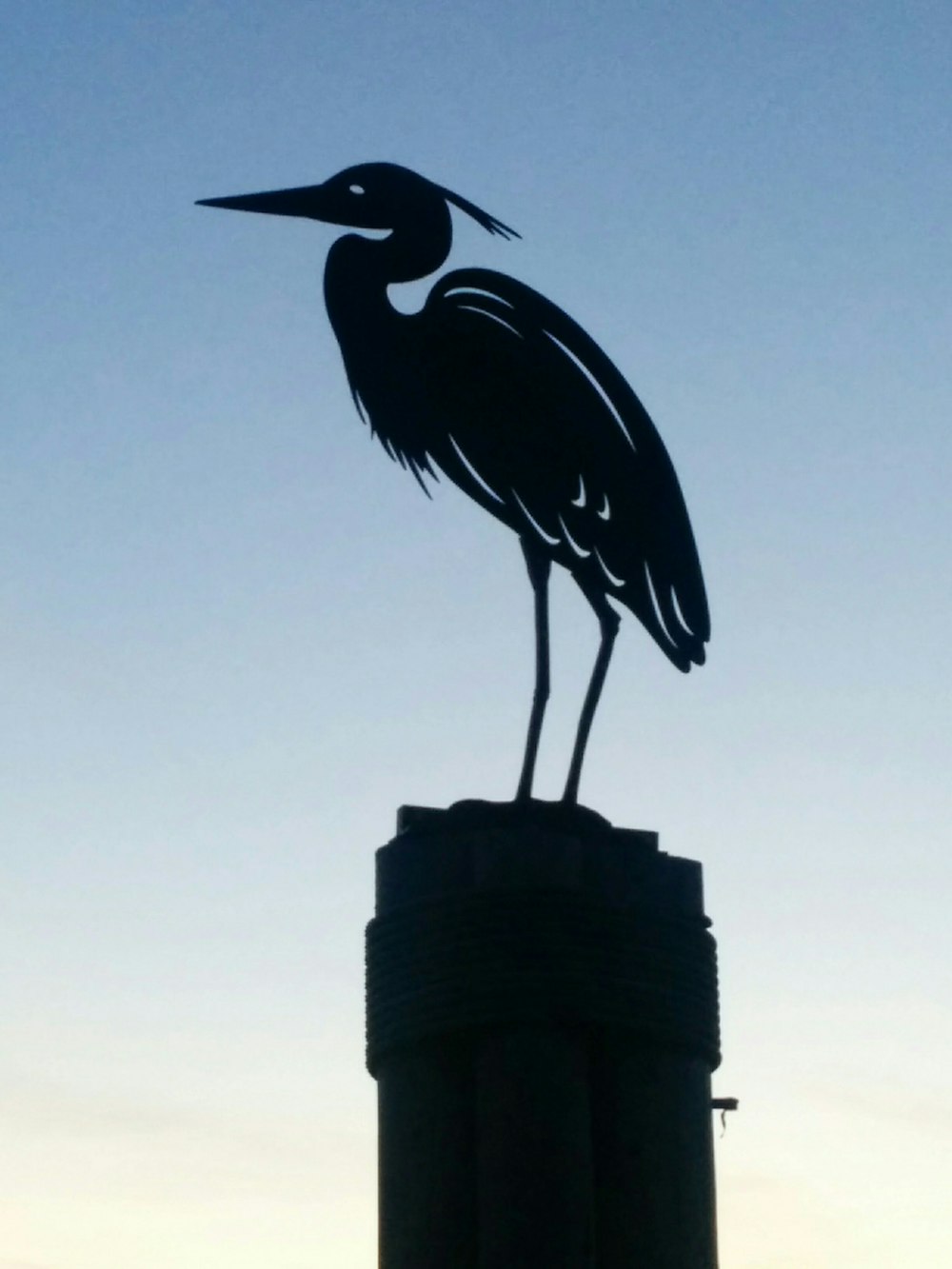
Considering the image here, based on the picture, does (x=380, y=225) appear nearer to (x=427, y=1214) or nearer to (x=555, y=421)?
(x=555, y=421)

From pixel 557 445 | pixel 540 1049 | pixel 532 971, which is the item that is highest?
pixel 557 445

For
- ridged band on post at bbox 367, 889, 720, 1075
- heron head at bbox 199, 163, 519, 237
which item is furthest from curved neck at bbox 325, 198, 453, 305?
ridged band on post at bbox 367, 889, 720, 1075

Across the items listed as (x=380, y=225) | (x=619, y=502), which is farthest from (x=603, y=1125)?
(x=380, y=225)

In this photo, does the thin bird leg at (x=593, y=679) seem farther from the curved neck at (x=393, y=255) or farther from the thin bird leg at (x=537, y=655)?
the curved neck at (x=393, y=255)

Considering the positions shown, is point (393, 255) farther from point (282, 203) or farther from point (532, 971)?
point (532, 971)

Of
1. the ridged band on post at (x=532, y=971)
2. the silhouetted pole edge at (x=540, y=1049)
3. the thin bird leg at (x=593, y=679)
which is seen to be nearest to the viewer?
the silhouetted pole edge at (x=540, y=1049)

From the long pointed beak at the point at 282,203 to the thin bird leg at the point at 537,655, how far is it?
2.07 metres

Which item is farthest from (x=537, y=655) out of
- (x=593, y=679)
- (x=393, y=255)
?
(x=393, y=255)

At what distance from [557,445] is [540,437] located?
0.08m

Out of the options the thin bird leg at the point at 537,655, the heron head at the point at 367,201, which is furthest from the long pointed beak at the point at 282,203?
the thin bird leg at the point at 537,655

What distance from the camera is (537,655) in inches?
305

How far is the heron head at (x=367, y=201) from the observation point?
880 cm

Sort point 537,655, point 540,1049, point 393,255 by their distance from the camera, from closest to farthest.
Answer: point 540,1049 → point 537,655 → point 393,255

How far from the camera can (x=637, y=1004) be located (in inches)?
261
